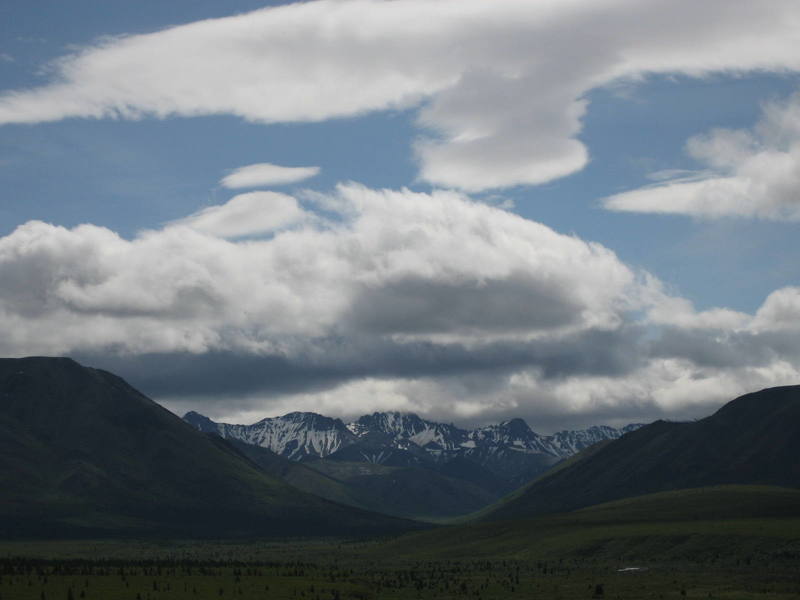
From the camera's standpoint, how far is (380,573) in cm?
18725

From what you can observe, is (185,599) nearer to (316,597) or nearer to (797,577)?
(316,597)

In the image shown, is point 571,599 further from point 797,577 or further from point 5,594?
point 5,594

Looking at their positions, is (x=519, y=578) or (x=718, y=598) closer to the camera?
(x=718, y=598)

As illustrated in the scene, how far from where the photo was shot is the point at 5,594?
11438 cm

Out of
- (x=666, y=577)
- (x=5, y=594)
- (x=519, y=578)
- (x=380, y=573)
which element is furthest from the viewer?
(x=380, y=573)

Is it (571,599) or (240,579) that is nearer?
(571,599)

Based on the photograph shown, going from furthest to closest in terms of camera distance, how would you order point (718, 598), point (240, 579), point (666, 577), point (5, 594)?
point (666, 577), point (240, 579), point (718, 598), point (5, 594)

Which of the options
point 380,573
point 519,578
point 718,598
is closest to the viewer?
point 718,598

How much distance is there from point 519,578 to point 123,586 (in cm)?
6851

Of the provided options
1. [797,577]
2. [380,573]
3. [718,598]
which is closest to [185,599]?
[718,598]

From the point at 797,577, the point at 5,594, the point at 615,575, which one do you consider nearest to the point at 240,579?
the point at 5,594

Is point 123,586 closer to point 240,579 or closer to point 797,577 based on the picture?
point 240,579

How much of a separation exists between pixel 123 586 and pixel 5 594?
18.2 metres

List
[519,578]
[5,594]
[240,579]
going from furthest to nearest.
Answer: [519,578], [240,579], [5,594]
